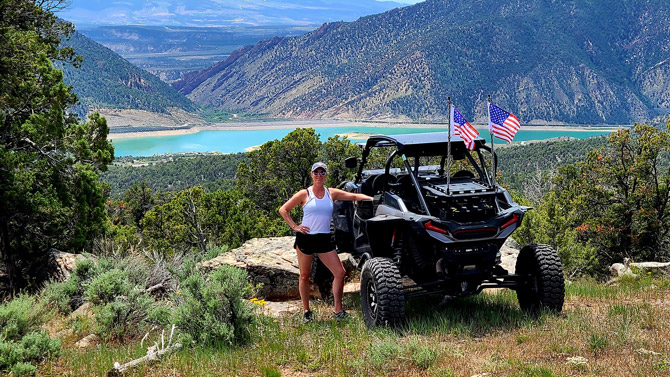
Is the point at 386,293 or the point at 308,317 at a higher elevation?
the point at 386,293

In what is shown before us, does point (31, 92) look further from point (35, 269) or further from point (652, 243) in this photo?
point (652, 243)

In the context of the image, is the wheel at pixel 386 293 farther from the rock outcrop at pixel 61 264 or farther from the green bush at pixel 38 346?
the rock outcrop at pixel 61 264

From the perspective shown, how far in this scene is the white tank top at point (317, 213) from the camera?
695 centimetres

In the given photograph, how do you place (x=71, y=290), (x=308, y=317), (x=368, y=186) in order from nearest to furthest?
(x=308, y=317) → (x=368, y=186) → (x=71, y=290)

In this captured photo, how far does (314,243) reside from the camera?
23.3 ft

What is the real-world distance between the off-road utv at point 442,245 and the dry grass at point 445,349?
1.12ft

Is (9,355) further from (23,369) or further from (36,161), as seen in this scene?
(36,161)

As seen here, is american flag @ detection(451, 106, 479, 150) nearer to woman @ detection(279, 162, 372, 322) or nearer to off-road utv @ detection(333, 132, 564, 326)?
off-road utv @ detection(333, 132, 564, 326)

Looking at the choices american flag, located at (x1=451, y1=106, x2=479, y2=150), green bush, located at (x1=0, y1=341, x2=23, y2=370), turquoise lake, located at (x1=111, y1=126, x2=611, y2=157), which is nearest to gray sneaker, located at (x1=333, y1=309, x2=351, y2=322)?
american flag, located at (x1=451, y1=106, x2=479, y2=150)

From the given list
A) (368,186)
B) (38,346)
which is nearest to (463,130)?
(368,186)

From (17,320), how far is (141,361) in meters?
1.73

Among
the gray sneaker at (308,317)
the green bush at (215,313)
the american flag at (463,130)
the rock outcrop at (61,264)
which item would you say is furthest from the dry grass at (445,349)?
the rock outcrop at (61,264)

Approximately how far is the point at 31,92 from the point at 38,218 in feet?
10.3

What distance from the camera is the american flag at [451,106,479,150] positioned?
736cm
